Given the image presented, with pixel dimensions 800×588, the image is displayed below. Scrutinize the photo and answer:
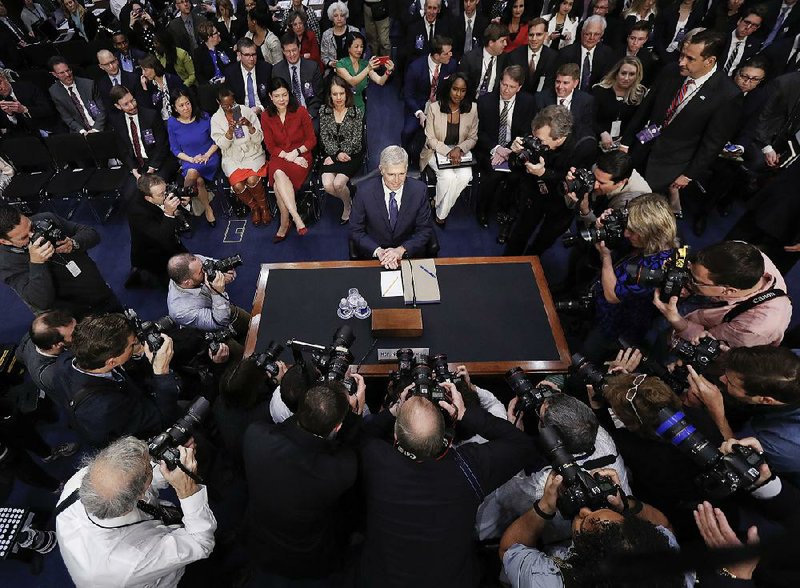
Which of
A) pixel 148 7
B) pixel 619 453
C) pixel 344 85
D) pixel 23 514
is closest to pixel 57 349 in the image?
pixel 23 514

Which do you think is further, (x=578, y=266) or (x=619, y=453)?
(x=578, y=266)

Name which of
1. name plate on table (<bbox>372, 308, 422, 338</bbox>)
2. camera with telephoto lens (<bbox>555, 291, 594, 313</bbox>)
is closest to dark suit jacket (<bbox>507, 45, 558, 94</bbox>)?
camera with telephoto lens (<bbox>555, 291, 594, 313</bbox>)

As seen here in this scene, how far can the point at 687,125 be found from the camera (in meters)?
4.07

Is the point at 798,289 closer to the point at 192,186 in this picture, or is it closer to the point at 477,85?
the point at 477,85

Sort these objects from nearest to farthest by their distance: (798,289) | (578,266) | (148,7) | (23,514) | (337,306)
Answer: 1. (23,514)
2. (337,306)
3. (578,266)
4. (798,289)
5. (148,7)

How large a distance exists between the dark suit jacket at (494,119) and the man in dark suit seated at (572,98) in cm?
13

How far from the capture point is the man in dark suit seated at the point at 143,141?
16.1ft

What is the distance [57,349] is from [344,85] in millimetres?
3335

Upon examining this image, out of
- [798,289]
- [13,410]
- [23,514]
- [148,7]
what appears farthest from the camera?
[148,7]

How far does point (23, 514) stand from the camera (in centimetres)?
257

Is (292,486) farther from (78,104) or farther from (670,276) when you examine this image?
(78,104)

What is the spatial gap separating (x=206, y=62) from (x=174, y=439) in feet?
17.9

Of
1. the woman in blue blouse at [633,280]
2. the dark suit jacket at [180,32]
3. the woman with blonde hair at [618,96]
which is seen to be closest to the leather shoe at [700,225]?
the woman with blonde hair at [618,96]

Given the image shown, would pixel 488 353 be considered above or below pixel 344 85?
below
